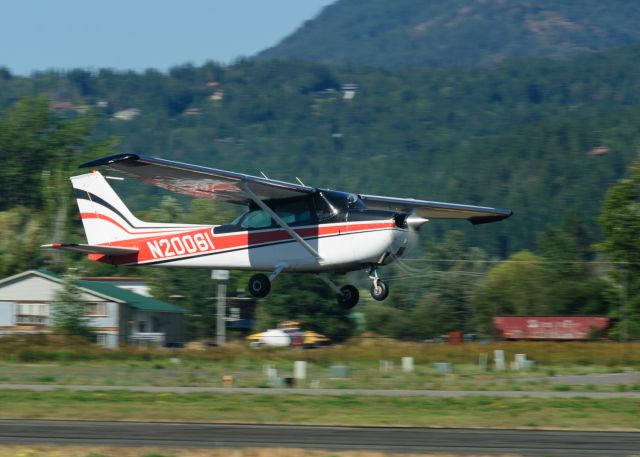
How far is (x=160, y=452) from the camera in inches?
616

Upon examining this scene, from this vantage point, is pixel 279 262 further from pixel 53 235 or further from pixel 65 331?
pixel 53 235

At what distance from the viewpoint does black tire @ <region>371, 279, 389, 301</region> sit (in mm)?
22812

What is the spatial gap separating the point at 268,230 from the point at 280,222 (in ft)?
1.85

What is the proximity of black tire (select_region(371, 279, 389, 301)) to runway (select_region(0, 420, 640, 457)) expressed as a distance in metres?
4.09

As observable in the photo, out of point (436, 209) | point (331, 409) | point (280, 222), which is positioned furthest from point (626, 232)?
point (331, 409)

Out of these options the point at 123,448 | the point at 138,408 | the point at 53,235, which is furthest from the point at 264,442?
the point at 53,235

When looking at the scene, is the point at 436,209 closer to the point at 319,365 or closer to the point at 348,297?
the point at 348,297

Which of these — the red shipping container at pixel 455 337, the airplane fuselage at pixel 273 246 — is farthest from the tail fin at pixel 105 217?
the red shipping container at pixel 455 337

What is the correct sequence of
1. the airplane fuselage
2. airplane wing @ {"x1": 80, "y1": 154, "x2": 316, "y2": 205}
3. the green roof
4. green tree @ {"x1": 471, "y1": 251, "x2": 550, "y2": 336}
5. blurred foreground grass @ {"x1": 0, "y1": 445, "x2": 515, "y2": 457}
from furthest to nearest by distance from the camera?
green tree @ {"x1": 471, "y1": 251, "x2": 550, "y2": 336}
the green roof
the airplane fuselage
airplane wing @ {"x1": 80, "y1": 154, "x2": 316, "y2": 205}
blurred foreground grass @ {"x1": 0, "y1": 445, "x2": 515, "y2": 457}

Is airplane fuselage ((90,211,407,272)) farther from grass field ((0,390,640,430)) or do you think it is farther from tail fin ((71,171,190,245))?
grass field ((0,390,640,430))

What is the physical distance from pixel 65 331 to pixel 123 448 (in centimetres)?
3244

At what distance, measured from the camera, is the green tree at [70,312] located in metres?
48.2

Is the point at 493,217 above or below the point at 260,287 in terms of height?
above

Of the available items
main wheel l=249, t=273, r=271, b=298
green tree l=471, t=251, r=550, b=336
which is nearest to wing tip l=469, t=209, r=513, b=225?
main wheel l=249, t=273, r=271, b=298
